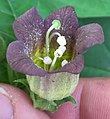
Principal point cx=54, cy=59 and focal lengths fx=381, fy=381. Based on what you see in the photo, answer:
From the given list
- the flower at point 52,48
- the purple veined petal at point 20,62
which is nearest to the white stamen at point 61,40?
the flower at point 52,48

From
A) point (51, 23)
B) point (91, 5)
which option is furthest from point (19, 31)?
point (91, 5)

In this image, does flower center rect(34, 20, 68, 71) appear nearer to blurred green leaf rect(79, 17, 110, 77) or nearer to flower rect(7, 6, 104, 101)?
flower rect(7, 6, 104, 101)

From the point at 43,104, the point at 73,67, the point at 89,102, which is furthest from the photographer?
the point at 89,102

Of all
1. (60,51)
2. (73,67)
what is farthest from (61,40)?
(73,67)

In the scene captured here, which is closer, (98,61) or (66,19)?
(66,19)

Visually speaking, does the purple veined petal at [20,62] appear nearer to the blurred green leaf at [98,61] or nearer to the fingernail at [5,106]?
the fingernail at [5,106]

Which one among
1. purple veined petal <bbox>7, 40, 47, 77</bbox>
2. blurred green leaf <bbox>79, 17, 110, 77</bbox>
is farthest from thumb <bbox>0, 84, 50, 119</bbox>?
blurred green leaf <bbox>79, 17, 110, 77</bbox>

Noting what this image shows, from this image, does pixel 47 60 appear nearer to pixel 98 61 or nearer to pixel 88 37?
pixel 88 37
